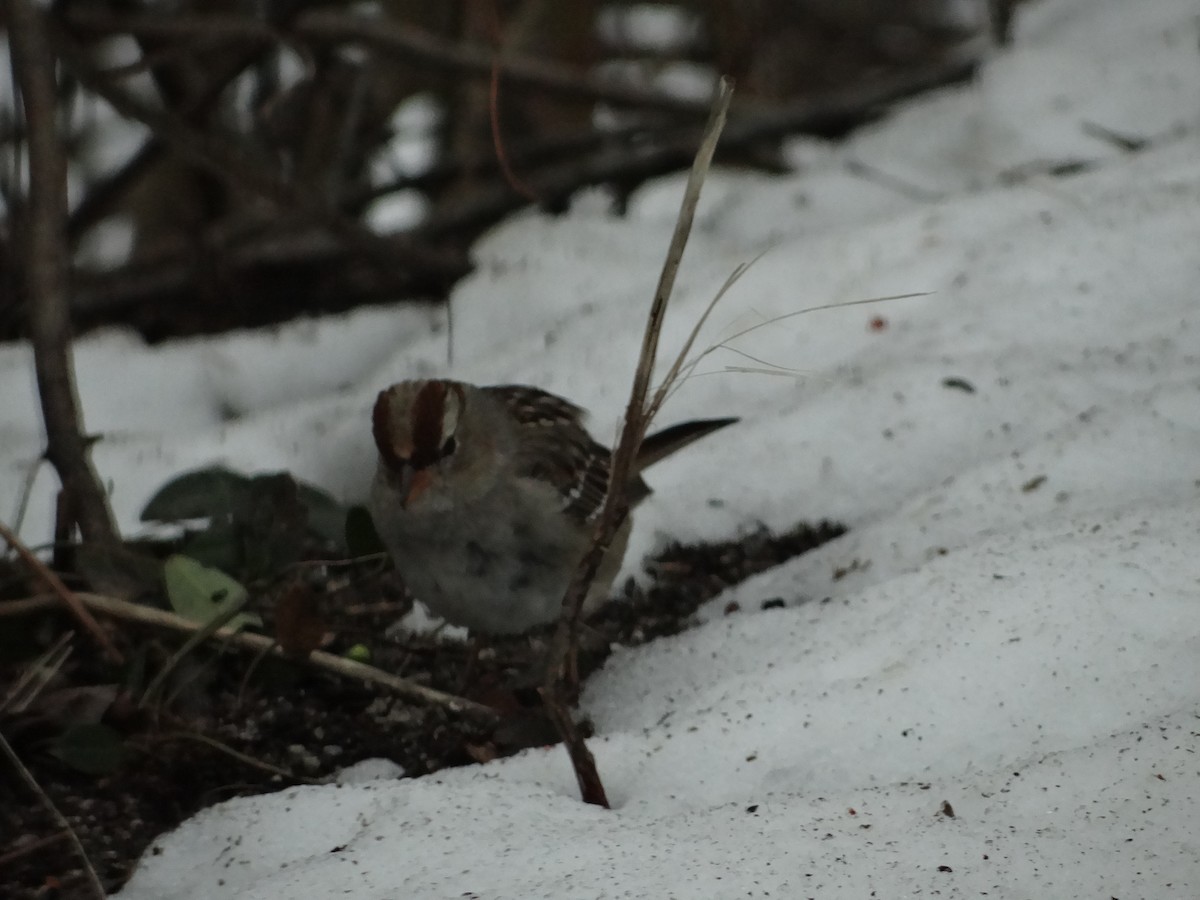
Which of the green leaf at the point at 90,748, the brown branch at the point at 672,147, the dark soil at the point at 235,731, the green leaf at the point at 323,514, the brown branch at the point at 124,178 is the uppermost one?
the brown branch at the point at 124,178

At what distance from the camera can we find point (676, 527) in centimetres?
350

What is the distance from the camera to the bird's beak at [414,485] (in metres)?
2.90

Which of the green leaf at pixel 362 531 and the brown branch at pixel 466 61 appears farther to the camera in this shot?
the brown branch at pixel 466 61

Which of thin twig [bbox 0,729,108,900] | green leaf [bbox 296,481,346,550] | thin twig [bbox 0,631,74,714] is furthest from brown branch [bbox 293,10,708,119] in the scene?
thin twig [bbox 0,729,108,900]

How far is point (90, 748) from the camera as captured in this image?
2457 millimetres

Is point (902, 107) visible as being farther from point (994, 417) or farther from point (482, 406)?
point (482, 406)

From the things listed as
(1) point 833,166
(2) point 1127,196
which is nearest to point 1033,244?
(2) point 1127,196

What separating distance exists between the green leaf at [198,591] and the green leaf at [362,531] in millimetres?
343

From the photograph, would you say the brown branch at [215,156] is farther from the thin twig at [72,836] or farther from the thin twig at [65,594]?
the thin twig at [72,836]

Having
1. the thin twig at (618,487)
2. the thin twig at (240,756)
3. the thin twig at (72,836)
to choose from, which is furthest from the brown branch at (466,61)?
the thin twig at (72,836)

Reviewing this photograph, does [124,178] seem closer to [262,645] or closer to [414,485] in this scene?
[414,485]

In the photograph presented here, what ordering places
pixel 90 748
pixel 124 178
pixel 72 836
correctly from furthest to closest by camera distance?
1. pixel 124 178
2. pixel 90 748
3. pixel 72 836

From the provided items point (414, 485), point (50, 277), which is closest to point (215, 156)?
point (50, 277)

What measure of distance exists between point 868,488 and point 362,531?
3.90ft
